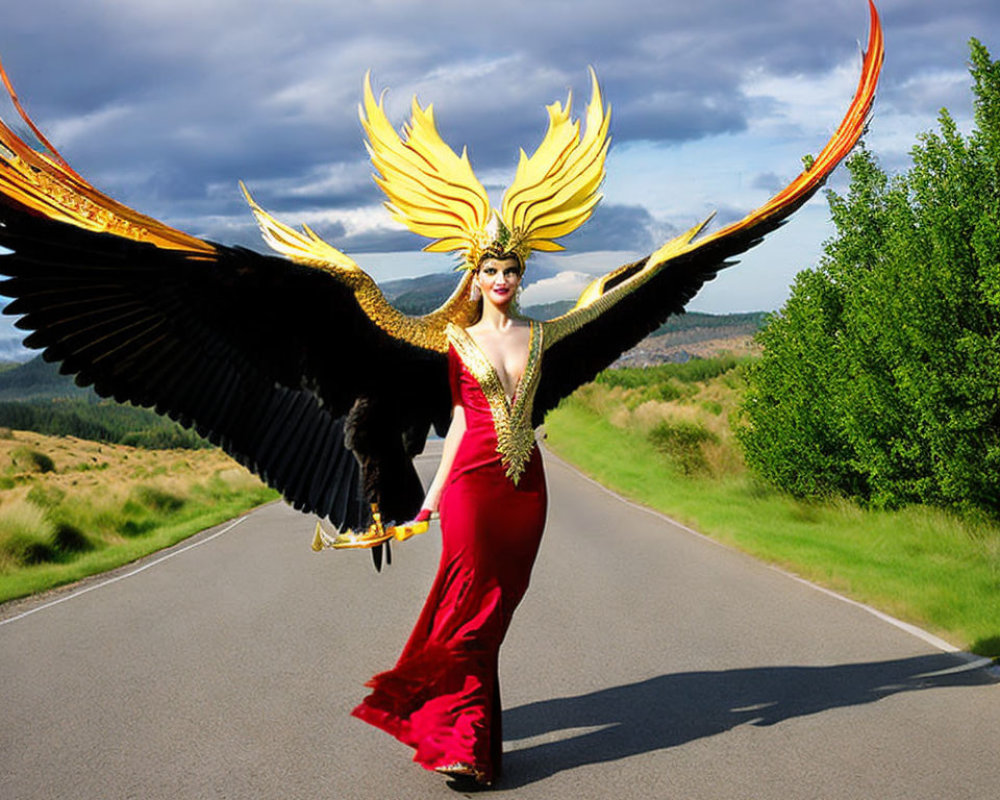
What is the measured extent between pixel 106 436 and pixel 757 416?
7824 cm

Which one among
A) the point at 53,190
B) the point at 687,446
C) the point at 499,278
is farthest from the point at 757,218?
the point at 687,446

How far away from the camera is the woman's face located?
5039mm

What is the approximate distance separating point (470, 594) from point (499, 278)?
1382mm

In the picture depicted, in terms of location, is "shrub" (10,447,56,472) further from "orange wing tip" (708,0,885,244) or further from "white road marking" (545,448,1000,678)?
"orange wing tip" (708,0,885,244)

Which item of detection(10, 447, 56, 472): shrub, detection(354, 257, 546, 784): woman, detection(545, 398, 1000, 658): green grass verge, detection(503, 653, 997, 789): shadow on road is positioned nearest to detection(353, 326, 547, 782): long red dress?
detection(354, 257, 546, 784): woman

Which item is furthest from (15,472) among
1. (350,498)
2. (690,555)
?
(350,498)

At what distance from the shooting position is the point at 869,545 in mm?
12469

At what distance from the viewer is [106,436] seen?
290 feet

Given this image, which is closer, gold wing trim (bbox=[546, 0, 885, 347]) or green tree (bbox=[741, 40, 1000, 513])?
gold wing trim (bbox=[546, 0, 885, 347])

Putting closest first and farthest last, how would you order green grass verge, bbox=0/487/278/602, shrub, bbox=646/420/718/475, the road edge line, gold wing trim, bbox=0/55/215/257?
gold wing trim, bbox=0/55/215/257, the road edge line, green grass verge, bbox=0/487/278/602, shrub, bbox=646/420/718/475

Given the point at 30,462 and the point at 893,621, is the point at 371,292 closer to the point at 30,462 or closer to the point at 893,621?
the point at 893,621

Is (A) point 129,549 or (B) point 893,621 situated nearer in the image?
(B) point 893,621

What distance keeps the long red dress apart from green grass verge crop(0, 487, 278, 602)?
730cm

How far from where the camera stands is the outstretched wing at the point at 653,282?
5.48 meters
